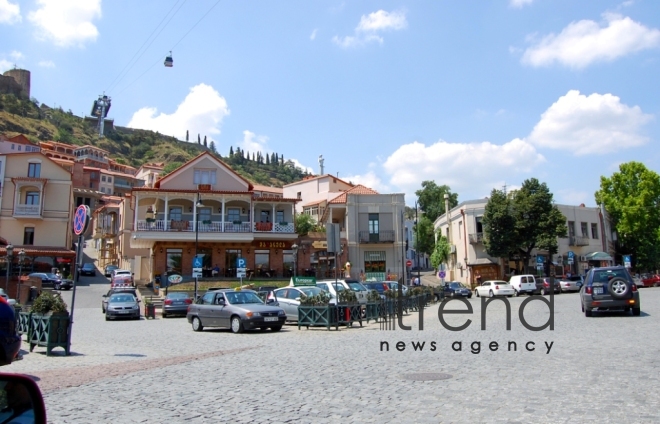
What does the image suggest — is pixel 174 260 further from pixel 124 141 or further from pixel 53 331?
pixel 124 141

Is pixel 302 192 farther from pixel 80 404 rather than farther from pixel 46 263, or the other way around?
pixel 80 404

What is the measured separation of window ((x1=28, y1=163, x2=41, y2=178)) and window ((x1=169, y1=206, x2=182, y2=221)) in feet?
58.7

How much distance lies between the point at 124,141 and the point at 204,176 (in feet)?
429

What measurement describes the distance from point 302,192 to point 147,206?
2740cm

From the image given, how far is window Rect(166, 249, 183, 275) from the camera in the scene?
45.2 meters

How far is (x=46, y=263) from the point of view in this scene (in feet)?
176

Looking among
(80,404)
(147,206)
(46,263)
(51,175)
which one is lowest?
(80,404)

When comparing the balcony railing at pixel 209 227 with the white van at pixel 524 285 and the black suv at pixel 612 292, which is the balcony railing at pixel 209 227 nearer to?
the white van at pixel 524 285

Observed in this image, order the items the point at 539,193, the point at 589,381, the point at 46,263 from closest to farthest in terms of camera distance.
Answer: the point at 589,381 → the point at 539,193 → the point at 46,263

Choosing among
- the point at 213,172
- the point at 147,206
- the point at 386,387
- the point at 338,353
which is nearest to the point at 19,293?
the point at 147,206

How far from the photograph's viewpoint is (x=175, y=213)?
47406 mm

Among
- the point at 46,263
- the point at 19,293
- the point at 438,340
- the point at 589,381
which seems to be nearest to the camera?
the point at 589,381

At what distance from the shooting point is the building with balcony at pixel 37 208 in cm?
5297

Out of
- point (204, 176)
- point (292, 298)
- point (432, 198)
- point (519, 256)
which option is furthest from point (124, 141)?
point (292, 298)
